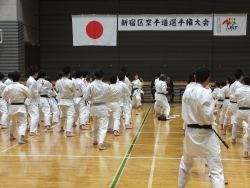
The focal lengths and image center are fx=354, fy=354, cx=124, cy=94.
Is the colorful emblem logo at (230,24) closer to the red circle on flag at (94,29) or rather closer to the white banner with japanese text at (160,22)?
the white banner with japanese text at (160,22)

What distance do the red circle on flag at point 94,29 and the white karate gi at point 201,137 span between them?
38.2 feet

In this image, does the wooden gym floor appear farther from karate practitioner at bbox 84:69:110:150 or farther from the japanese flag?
the japanese flag

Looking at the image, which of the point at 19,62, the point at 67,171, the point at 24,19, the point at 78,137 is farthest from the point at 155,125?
the point at 24,19

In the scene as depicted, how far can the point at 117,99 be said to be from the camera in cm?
973

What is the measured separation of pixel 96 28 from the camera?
51.6ft

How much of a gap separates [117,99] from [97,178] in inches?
166

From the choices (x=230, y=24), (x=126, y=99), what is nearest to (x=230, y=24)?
(x=230, y=24)

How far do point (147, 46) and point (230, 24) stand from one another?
22.5ft

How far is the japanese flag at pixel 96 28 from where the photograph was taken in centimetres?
1568

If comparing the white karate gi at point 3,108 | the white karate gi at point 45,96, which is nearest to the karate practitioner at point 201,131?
the white karate gi at point 45,96

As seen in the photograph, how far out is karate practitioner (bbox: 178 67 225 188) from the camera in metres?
4.27

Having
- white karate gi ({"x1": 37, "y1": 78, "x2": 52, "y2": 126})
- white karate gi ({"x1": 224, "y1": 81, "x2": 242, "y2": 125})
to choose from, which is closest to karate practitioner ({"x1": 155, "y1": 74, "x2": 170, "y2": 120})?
white karate gi ({"x1": 224, "y1": 81, "x2": 242, "y2": 125})

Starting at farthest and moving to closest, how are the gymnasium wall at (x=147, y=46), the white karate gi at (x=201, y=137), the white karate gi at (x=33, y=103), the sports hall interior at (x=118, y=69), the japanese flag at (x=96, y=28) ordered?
1. the gymnasium wall at (x=147, y=46)
2. the japanese flag at (x=96, y=28)
3. the white karate gi at (x=33, y=103)
4. the sports hall interior at (x=118, y=69)
5. the white karate gi at (x=201, y=137)

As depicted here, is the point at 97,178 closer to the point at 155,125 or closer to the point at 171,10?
the point at 155,125
